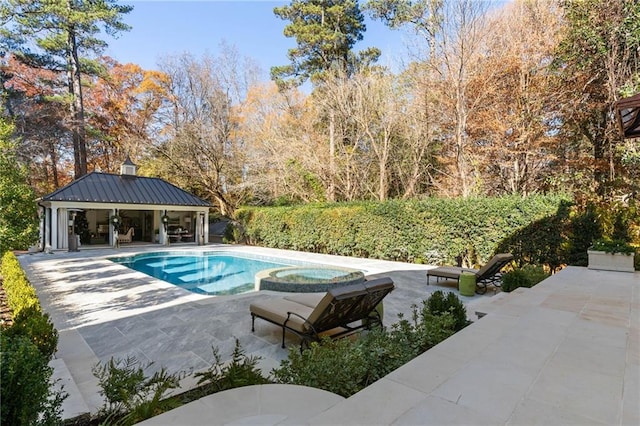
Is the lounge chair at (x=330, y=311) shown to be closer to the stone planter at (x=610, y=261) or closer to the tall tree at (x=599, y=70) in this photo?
the stone planter at (x=610, y=261)

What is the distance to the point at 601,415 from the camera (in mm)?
2281

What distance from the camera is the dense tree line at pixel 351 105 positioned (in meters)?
12.5

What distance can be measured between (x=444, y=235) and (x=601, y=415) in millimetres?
9580

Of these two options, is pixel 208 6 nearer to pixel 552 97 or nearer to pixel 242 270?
pixel 242 270

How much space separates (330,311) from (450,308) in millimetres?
1699

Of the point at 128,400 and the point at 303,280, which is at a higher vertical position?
the point at 128,400

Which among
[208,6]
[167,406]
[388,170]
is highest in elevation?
[208,6]

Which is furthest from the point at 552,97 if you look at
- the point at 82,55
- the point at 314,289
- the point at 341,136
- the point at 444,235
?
the point at 82,55

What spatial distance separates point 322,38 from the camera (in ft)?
67.6

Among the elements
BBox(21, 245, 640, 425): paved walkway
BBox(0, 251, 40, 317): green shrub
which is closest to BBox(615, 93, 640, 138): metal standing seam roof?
BBox(21, 245, 640, 425): paved walkway

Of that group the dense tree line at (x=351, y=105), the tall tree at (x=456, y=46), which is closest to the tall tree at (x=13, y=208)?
the dense tree line at (x=351, y=105)

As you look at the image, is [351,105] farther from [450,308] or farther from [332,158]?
[450,308]

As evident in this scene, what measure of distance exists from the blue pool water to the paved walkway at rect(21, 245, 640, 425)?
3.57 m

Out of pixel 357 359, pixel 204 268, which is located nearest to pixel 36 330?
pixel 357 359
